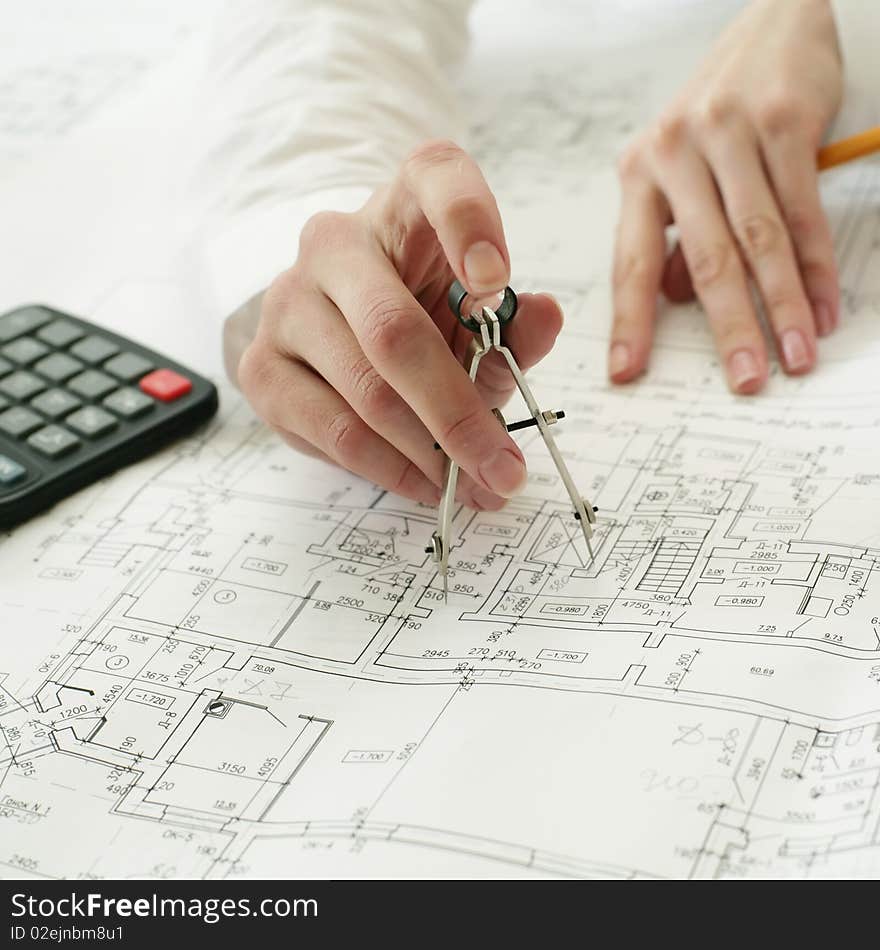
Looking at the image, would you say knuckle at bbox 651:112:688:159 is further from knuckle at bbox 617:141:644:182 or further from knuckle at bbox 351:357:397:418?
knuckle at bbox 351:357:397:418

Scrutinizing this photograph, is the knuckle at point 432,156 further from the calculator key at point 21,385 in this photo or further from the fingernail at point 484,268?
the calculator key at point 21,385

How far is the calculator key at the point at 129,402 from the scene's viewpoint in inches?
28.5

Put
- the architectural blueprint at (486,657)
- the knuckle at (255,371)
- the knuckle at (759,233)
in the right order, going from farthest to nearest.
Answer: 1. the knuckle at (759,233)
2. the knuckle at (255,371)
3. the architectural blueprint at (486,657)

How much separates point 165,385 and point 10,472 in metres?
0.12

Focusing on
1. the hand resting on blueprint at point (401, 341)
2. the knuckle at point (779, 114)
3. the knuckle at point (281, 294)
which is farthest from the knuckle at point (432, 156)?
the knuckle at point (779, 114)

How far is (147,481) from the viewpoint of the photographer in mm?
705

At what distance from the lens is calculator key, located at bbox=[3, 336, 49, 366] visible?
0.77m

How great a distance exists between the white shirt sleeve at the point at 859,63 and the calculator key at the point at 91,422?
58 cm

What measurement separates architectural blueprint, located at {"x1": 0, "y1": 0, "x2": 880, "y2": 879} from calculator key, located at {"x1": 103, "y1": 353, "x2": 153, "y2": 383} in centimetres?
6

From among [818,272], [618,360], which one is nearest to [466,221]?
[618,360]

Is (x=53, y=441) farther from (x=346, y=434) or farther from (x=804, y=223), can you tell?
(x=804, y=223)

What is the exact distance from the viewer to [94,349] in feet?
2.55
